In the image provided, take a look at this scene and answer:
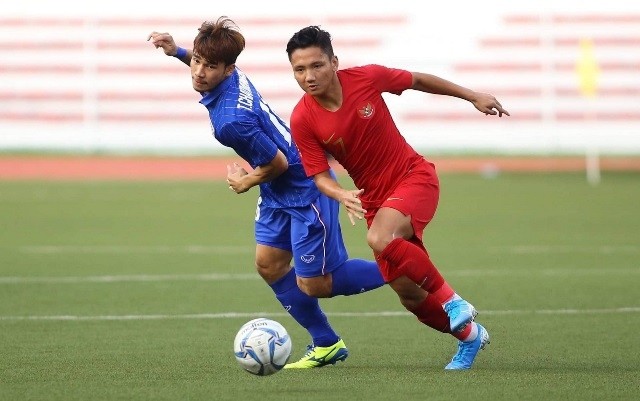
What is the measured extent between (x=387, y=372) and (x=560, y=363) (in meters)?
1.03

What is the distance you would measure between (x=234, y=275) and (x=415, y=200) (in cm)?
527

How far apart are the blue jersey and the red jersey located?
0.28 m

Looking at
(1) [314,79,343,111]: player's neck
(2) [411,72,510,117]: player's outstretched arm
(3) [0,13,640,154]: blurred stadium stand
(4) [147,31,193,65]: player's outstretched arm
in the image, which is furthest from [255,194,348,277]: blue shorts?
(3) [0,13,640,154]: blurred stadium stand

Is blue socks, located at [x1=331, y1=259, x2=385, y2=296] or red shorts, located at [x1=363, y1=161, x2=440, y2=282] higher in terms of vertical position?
red shorts, located at [x1=363, y1=161, x2=440, y2=282]

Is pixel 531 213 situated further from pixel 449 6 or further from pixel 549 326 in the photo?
pixel 449 6

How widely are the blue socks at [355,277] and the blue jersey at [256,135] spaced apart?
46 cm

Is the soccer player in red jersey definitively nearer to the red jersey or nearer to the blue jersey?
the red jersey

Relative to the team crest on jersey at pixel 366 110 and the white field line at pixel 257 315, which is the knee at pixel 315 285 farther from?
the white field line at pixel 257 315

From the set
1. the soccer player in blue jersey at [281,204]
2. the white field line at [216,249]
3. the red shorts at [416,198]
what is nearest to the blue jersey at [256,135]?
the soccer player in blue jersey at [281,204]

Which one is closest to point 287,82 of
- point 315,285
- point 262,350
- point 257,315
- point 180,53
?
point 257,315

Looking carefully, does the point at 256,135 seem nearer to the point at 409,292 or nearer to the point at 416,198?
the point at 416,198

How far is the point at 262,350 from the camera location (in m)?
7.19

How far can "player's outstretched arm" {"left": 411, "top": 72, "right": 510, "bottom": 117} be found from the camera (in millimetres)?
7887

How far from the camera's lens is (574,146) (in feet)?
96.5
